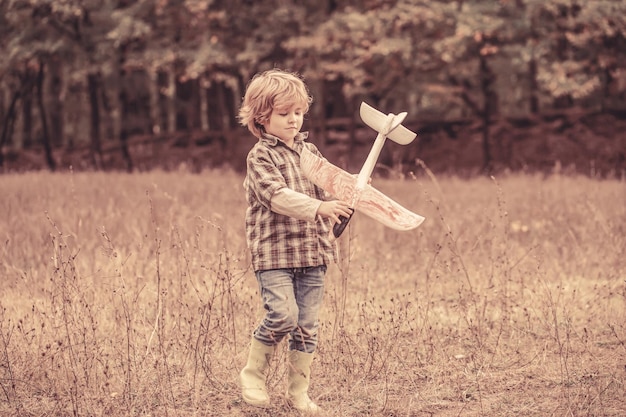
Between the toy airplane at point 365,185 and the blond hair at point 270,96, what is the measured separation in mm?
257

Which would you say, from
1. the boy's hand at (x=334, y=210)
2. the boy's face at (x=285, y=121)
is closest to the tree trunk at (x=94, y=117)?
the boy's face at (x=285, y=121)

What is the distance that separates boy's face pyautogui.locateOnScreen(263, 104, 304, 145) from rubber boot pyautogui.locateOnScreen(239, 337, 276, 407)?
102 cm

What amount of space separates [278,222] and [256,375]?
0.80 meters

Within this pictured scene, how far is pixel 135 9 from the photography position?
60.8ft

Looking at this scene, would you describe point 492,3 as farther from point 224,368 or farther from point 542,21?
point 224,368

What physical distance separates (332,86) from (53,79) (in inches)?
382

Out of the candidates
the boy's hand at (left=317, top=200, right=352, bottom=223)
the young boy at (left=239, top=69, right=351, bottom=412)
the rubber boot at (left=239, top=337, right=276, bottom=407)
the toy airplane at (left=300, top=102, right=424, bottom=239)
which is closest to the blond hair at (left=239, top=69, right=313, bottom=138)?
the young boy at (left=239, top=69, right=351, bottom=412)

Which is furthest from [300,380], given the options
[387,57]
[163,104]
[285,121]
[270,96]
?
[163,104]

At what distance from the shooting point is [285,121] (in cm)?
395

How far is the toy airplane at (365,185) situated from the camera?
3.79 metres

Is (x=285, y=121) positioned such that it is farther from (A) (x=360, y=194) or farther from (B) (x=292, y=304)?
(B) (x=292, y=304)

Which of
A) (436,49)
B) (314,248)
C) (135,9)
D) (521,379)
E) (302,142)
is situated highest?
(135,9)

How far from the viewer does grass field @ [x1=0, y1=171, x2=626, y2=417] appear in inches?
171

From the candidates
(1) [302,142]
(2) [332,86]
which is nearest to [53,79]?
(2) [332,86]
